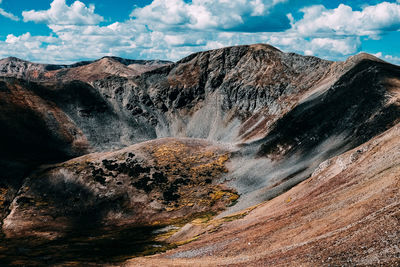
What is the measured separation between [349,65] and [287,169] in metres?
67.2

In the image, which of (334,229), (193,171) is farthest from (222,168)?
(334,229)

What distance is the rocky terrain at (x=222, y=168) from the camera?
39.5m

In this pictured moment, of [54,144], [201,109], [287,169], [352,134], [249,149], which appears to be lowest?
[287,169]

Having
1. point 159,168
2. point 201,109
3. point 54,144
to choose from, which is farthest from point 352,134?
point 54,144

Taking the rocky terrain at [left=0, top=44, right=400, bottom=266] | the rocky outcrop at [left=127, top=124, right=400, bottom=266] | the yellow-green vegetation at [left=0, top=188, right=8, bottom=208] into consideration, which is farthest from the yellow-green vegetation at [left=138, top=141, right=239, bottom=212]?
the yellow-green vegetation at [left=0, top=188, right=8, bottom=208]

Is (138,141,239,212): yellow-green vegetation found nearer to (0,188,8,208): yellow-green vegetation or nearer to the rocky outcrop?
the rocky outcrop

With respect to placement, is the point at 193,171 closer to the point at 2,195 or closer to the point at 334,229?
Answer: the point at 2,195

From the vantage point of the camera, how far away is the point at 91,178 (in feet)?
358

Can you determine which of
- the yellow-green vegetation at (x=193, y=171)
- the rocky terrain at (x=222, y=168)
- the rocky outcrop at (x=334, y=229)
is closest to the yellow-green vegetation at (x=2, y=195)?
the rocky terrain at (x=222, y=168)

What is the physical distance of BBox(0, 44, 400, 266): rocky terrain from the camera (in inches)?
1555

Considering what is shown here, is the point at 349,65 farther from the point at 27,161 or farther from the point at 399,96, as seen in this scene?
the point at 27,161

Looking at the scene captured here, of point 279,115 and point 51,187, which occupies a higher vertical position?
point 279,115

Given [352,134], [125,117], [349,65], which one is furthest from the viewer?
[125,117]

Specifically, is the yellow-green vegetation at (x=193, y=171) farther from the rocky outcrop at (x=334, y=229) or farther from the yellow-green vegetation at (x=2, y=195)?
the yellow-green vegetation at (x=2, y=195)
